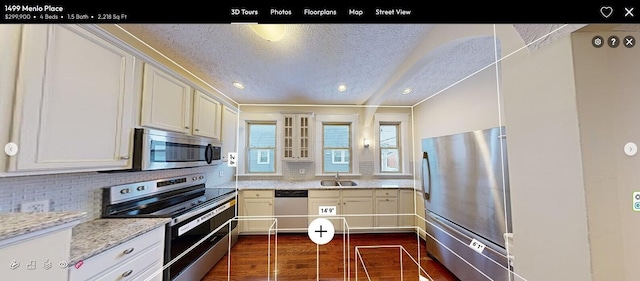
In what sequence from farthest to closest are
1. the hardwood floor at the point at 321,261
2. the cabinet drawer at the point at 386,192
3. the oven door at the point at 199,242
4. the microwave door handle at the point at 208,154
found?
the cabinet drawer at the point at 386,192
the microwave door handle at the point at 208,154
the hardwood floor at the point at 321,261
the oven door at the point at 199,242

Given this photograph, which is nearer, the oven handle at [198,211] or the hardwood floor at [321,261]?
the oven handle at [198,211]

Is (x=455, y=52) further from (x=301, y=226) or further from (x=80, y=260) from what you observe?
(x=80, y=260)

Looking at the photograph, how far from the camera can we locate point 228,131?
2.16 meters

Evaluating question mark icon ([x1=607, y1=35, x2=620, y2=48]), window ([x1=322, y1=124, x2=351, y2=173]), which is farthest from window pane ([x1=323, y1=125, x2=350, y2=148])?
question mark icon ([x1=607, y1=35, x2=620, y2=48])

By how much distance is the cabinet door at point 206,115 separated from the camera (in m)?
1.75

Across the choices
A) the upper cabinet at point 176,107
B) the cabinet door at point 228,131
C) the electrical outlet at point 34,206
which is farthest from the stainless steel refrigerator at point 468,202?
the electrical outlet at point 34,206

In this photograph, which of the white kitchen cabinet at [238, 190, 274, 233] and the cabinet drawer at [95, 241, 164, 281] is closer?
the cabinet drawer at [95, 241, 164, 281]

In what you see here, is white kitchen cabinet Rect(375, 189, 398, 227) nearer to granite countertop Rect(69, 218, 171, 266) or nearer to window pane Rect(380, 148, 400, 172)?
window pane Rect(380, 148, 400, 172)

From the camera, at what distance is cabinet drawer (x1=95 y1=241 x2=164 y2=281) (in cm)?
86

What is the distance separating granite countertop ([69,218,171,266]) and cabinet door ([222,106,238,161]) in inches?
42.8

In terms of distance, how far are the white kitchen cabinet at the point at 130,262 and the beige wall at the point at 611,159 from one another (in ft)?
5.72
